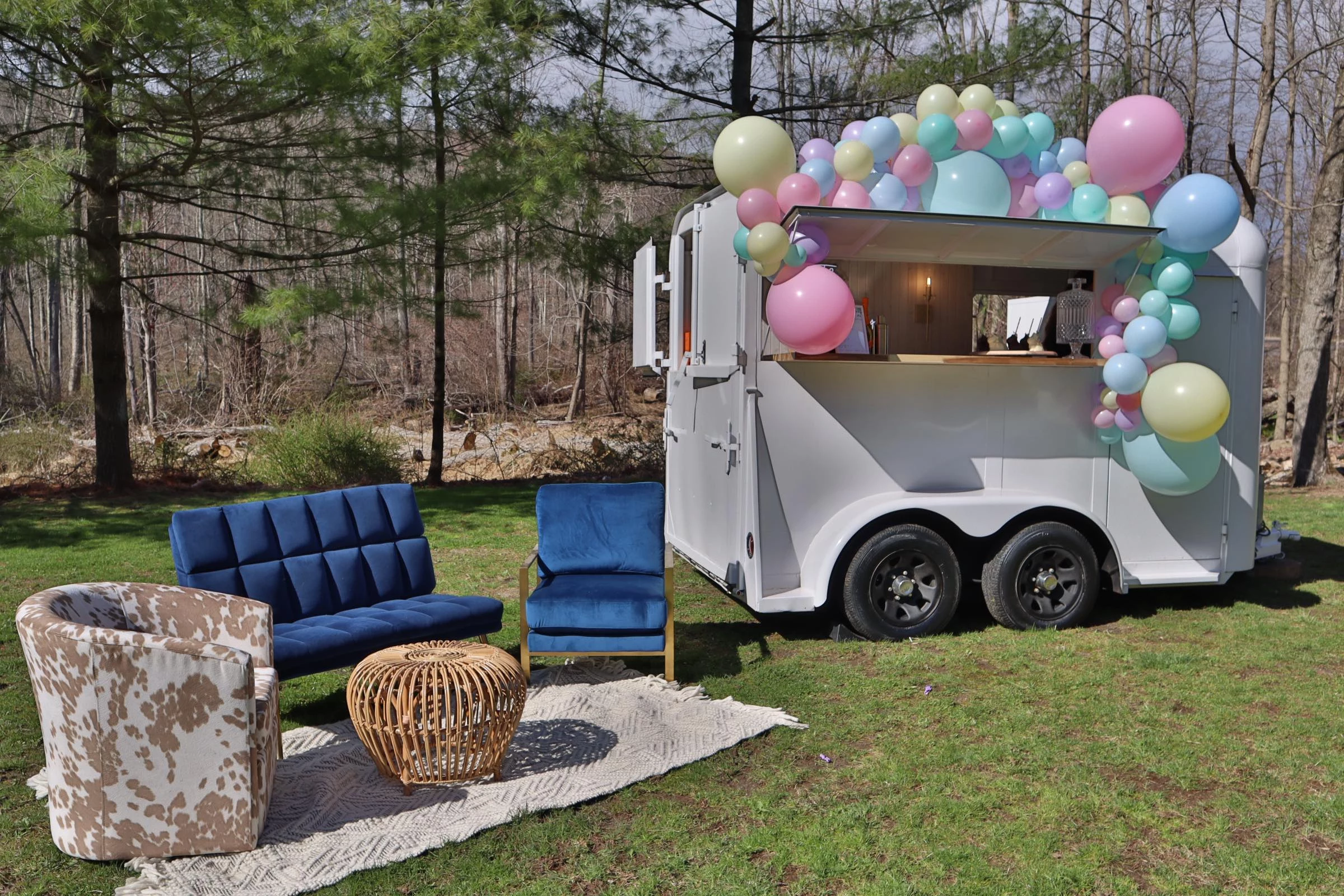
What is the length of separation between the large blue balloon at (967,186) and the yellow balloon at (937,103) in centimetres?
12

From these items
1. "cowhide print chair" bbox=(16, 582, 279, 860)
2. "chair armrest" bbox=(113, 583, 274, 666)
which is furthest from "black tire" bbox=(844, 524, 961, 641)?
"cowhide print chair" bbox=(16, 582, 279, 860)

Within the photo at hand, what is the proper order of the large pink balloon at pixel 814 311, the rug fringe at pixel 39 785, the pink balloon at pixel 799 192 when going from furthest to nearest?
the pink balloon at pixel 799 192 → the large pink balloon at pixel 814 311 → the rug fringe at pixel 39 785

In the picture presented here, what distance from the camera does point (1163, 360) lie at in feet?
18.6

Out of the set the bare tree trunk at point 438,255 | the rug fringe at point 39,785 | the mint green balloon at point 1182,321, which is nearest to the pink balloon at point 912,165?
the mint green balloon at point 1182,321

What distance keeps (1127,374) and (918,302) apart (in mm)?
1421

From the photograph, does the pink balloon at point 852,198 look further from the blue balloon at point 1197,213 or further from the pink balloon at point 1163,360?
the pink balloon at point 1163,360

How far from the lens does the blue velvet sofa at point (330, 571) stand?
4.30 m

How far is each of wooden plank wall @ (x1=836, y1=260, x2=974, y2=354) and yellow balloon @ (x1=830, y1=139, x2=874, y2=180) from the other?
110 cm

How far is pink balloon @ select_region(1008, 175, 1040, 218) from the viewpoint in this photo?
5.63 meters

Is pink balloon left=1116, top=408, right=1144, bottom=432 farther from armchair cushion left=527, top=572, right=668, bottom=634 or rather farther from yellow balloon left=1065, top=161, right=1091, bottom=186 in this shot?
armchair cushion left=527, top=572, right=668, bottom=634

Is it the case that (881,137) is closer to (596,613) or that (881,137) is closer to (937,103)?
(937,103)

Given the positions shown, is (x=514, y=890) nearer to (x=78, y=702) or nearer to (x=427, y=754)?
(x=427, y=754)

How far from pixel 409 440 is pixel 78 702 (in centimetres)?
1300

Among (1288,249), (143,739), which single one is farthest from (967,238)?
(1288,249)
